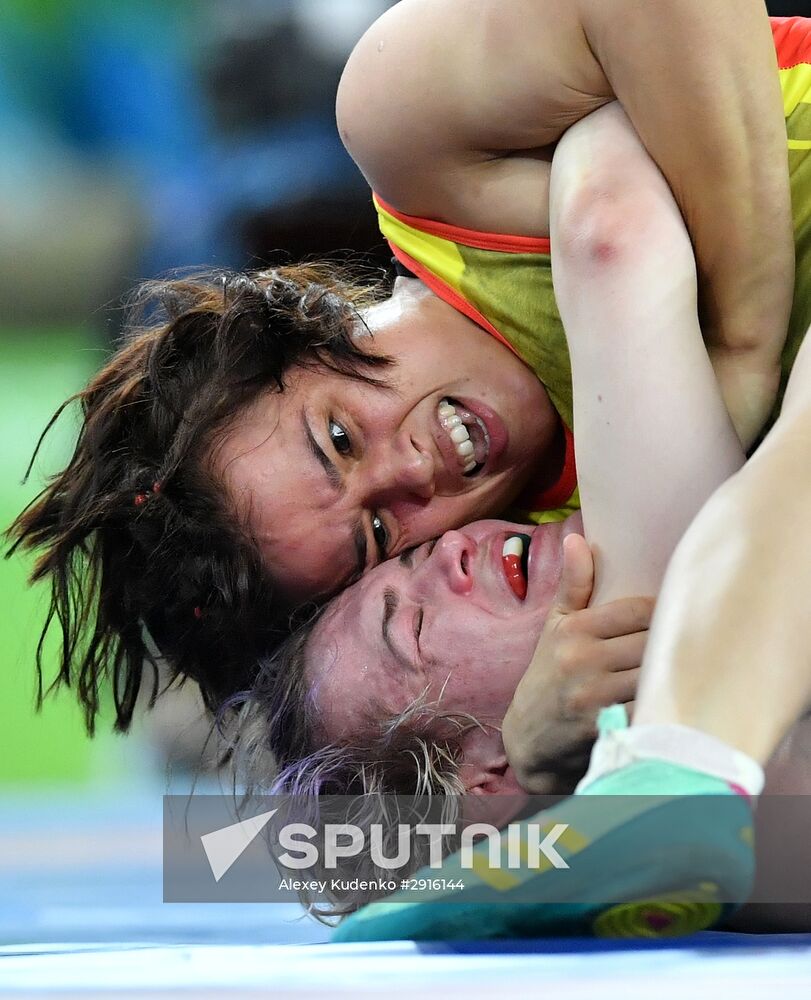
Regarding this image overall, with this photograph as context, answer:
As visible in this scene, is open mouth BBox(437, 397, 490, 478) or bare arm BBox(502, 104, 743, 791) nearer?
bare arm BBox(502, 104, 743, 791)

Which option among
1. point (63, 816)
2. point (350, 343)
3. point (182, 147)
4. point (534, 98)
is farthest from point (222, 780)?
point (182, 147)

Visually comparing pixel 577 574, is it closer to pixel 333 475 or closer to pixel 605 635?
pixel 605 635

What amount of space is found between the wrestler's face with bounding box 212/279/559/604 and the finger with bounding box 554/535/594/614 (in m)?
0.25

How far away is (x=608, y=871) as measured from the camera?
65 cm

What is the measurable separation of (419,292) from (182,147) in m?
1.34

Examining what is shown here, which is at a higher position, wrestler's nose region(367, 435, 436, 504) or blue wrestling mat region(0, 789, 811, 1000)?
wrestler's nose region(367, 435, 436, 504)

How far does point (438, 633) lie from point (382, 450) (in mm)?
192

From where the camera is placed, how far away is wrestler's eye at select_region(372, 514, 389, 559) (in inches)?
48.5

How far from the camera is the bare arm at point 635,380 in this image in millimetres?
926

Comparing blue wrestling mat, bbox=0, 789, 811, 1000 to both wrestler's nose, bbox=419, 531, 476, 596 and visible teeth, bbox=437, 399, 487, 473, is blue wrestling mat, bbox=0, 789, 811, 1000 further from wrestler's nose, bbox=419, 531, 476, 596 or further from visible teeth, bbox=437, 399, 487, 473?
visible teeth, bbox=437, 399, 487, 473

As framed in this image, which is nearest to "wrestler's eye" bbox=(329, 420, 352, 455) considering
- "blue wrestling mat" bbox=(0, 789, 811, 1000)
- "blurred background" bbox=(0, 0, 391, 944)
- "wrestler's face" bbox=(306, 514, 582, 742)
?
"wrestler's face" bbox=(306, 514, 582, 742)
